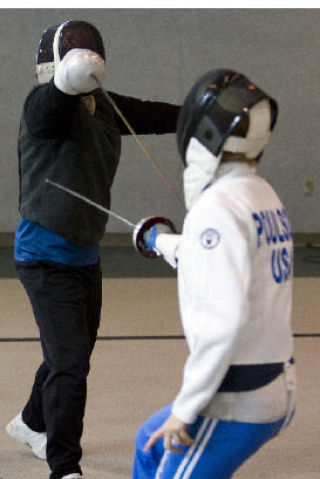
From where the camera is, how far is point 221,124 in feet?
4.99

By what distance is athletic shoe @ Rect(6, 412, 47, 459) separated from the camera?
2.61 m

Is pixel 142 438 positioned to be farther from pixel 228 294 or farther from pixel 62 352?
pixel 62 352

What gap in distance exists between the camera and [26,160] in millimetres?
2320

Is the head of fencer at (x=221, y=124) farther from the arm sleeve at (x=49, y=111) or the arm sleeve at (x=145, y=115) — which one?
the arm sleeve at (x=145, y=115)

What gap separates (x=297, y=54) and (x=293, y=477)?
4.22 metres

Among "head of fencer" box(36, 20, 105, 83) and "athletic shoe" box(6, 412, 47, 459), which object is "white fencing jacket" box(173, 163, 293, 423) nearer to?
"head of fencer" box(36, 20, 105, 83)

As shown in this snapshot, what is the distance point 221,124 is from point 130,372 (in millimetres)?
2039

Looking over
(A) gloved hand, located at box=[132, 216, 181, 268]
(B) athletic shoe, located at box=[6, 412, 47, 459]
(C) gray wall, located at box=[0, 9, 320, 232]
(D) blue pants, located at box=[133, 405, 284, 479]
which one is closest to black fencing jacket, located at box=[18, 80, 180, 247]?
(A) gloved hand, located at box=[132, 216, 181, 268]

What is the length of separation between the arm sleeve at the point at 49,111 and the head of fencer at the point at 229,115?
0.61 meters

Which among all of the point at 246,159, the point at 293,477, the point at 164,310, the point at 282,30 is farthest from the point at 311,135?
the point at 246,159

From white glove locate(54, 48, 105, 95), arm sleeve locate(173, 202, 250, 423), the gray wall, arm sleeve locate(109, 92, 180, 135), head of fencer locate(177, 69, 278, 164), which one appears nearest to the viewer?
arm sleeve locate(173, 202, 250, 423)

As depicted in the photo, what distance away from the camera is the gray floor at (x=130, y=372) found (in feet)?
8.54

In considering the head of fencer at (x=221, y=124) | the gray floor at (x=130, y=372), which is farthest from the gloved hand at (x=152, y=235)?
the gray floor at (x=130, y=372)

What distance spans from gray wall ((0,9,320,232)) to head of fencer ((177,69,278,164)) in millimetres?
4636
